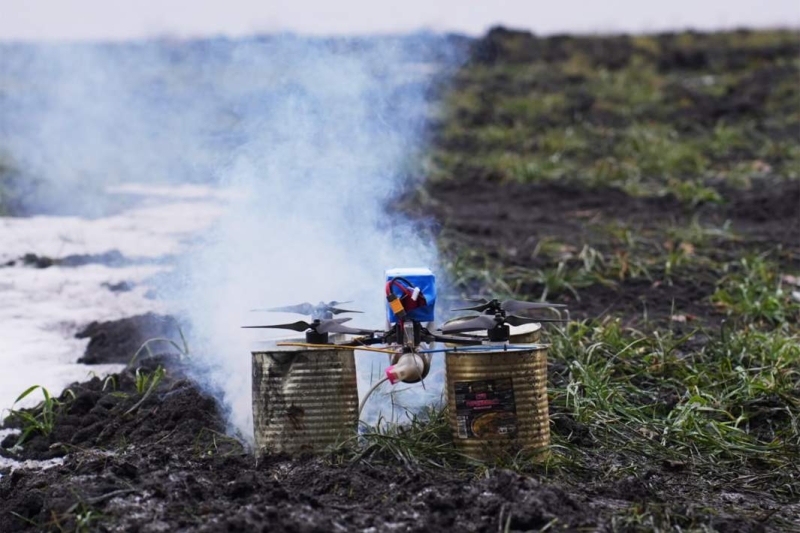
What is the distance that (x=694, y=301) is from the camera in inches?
225

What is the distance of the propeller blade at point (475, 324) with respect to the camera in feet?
10.7

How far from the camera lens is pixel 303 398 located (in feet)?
10.2

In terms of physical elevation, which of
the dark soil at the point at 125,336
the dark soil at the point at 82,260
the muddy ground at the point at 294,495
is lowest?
the muddy ground at the point at 294,495

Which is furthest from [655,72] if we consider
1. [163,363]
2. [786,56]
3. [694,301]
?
[163,363]

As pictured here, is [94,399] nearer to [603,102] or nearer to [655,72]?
[603,102]

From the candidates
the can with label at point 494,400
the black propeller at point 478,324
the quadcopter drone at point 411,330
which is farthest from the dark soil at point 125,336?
the can with label at point 494,400

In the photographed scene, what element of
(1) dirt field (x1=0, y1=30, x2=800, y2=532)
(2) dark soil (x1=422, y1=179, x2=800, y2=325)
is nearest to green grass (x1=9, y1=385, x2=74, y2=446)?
(1) dirt field (x1=0, y1=30, x2=800, y2=532)

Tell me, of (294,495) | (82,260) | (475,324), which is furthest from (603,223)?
(294,495)

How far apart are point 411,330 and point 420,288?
6.0 inches

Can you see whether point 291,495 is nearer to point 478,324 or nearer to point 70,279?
point 478,324

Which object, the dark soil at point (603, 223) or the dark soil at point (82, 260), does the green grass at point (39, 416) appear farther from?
the dark soil at point (603, 223)

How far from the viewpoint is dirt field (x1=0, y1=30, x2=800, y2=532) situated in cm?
273

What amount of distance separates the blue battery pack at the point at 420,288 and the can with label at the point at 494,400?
0.22m

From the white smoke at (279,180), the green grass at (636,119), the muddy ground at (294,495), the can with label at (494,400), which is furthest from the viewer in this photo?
the green grass at (636,119)
